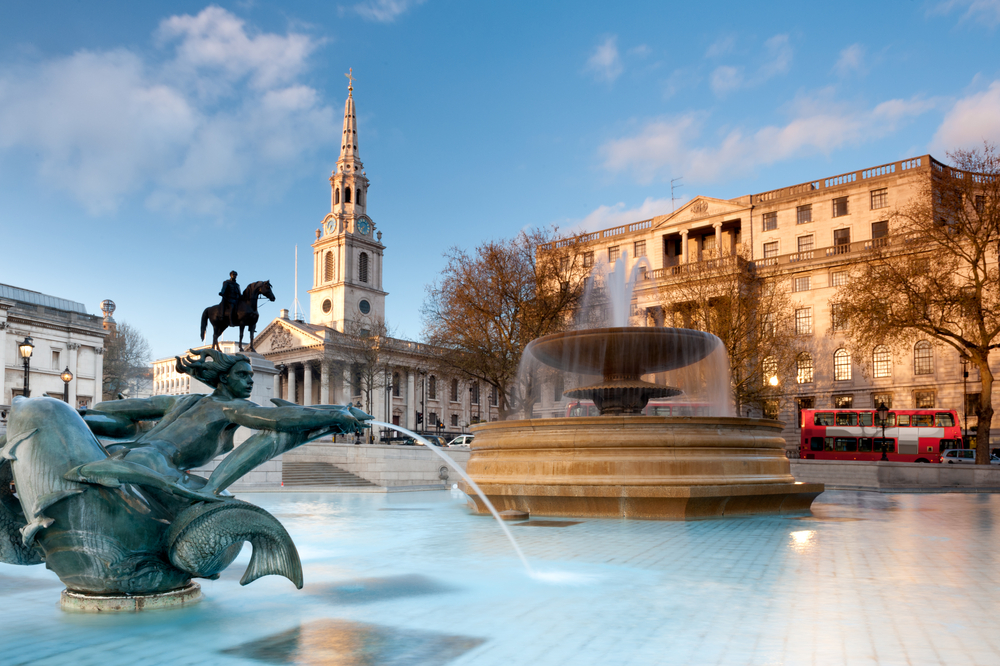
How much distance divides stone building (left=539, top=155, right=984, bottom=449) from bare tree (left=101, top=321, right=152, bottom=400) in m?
42.4

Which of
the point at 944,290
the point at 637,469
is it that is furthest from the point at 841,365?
the point at 637,469

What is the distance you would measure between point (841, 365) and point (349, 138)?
71269mm

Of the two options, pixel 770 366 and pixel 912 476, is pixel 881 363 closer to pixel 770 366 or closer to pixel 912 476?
pixel 770 366

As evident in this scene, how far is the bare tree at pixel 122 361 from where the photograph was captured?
6944cm

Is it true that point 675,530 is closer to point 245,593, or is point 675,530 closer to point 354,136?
point 245,593

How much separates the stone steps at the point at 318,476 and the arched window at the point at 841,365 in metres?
36.2

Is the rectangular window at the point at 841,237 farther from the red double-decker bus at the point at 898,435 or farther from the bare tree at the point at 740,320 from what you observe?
the red double-decker bus at the point at 898,435

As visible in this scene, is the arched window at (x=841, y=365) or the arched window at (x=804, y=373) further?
the arched window at (x=804, y=373)

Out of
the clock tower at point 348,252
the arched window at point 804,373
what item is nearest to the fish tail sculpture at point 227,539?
the arched window at point 804,373

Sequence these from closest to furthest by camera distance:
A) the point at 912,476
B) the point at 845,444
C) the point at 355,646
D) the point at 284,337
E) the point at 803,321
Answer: the point at 355,646 < the point at 912,476 < the point at 845,444 < the point at 803,321 < the point at 284,337

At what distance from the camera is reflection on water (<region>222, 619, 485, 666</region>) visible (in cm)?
341

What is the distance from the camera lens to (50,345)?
61625 millimetres

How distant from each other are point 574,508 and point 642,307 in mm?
46381

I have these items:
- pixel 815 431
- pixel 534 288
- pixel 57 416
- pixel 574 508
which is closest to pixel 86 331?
pixel 534 288
